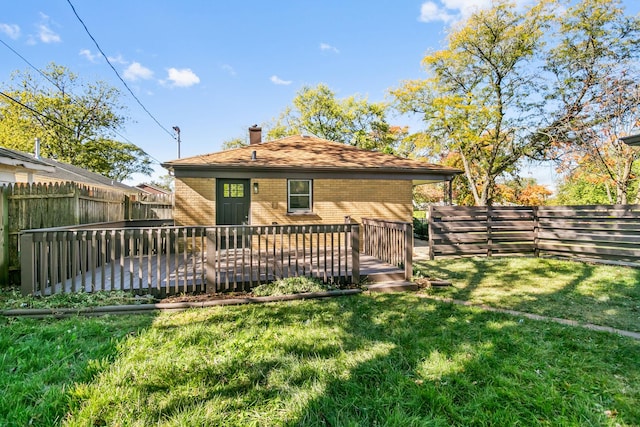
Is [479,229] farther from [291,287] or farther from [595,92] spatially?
[595,92]

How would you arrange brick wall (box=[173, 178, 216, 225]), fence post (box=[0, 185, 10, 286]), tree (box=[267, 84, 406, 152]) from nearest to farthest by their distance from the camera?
fence post (box=[0, 185, 10, 286]) → brick wall (box=[173, 178, 216, 225]) → tree (box=[267, 84, 406, 152])

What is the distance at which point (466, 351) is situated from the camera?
10.4ft

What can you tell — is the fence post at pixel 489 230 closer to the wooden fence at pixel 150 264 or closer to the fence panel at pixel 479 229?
the fence panel at pixel 479 229

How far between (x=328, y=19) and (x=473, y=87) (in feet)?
36.2

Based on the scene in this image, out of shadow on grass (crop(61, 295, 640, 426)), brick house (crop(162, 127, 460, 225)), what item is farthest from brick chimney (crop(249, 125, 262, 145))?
shadow on grass (crop(61, 295, 640, 426))

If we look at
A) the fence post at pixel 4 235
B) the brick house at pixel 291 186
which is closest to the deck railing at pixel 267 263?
the brick house at pixel 291 186

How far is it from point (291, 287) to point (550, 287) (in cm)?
526

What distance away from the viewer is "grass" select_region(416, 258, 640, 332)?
4.59 metres

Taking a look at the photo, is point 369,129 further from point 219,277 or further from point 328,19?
point 219,277

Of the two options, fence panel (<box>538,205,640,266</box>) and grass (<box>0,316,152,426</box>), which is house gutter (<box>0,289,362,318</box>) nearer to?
grass (<box>0,316,152,426</box>)

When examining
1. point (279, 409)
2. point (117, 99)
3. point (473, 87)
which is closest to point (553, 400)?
point (279, 409)

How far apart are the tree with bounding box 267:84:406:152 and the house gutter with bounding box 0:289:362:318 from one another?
21.5 metres

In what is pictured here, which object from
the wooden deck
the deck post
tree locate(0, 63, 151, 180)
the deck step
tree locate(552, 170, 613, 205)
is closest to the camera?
the wooden deck

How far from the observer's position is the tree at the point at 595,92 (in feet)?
38.8
